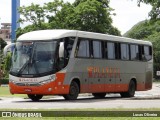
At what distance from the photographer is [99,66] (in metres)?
28.2

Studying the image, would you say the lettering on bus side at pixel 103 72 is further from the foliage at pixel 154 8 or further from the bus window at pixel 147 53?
the foliage at pixel 154 8

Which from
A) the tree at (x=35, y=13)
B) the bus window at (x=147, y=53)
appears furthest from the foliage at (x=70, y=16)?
the bus window at (x=147, y=53)

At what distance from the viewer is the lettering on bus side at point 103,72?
27.4m

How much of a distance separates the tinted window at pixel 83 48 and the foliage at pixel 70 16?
37.3 meters

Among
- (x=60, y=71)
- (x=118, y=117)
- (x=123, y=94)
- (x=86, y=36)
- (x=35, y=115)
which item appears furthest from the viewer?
(x=123, y=94)

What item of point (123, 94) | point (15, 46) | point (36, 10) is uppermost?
point (36, 10)

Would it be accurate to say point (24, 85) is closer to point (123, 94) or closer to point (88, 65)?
point (88, 65)

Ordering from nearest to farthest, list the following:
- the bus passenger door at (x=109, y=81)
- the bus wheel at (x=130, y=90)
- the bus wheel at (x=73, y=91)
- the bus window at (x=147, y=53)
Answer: the bus wheel at (x=73, y=91)
the bus passenger door at (x=109, y=81)
the bus wheel at (x=130, y=90)
the bus window at (x=147, y=53)

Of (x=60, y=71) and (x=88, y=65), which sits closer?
(x=60, y=71)

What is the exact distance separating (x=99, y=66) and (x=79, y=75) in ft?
6.93

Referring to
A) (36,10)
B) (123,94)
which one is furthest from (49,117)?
(36,10)

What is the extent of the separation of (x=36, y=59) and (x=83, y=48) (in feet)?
8.99

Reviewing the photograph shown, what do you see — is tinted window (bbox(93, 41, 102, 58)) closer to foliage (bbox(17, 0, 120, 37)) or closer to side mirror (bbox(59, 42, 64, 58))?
side mirror (bbox(59, 42, 64, 58))

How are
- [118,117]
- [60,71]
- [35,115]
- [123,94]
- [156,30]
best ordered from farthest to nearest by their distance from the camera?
[156,30] < [123,94] < [60,71] < [118,117] < [35,115]
